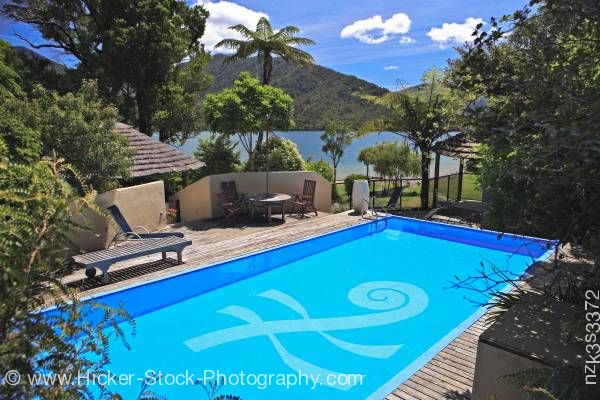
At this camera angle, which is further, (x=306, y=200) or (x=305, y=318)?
(x=306, y=200)

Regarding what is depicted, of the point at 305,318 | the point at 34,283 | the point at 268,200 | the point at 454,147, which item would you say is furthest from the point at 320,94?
the point at 34,283

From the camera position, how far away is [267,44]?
19406 mm

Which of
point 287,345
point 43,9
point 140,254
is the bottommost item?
point 287,345

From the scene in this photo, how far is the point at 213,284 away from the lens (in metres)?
8.19

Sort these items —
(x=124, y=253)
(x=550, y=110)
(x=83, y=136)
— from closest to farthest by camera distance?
1. (x=550, y=110)
2. (x=124, y=253)
3. (x=83, y=136)

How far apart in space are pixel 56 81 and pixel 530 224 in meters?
21.8

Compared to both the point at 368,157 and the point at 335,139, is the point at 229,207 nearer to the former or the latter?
the point at 335,139

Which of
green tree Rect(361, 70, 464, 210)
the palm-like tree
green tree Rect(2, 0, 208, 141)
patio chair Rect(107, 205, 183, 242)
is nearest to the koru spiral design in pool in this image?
patio chair Rect(107, 205, 183, 242)

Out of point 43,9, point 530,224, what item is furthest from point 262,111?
point 43,9

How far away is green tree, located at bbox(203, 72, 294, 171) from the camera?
41.0 feet

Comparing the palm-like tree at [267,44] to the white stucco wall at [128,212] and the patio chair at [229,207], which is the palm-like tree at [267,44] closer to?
the patio chair at [229,207]

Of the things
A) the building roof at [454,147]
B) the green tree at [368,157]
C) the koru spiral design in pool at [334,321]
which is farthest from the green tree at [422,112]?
the green tree at [368,157]

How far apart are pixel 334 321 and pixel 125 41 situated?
53.2 ft

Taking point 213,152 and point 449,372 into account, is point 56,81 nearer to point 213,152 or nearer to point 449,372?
point 213,152
